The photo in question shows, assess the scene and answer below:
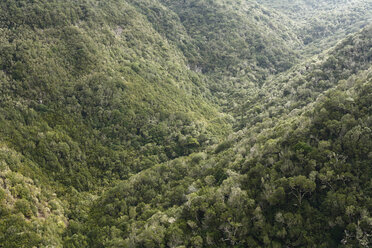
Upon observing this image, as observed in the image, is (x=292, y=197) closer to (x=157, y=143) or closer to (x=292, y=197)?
(x=292, y=197)

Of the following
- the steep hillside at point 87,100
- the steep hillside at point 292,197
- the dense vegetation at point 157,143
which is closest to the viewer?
the steep hillside at point 292,197

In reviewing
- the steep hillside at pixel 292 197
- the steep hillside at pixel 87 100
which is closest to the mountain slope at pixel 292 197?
the steep hillside at pixel 292 197

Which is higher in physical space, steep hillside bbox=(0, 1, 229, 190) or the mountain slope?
the mountain slope

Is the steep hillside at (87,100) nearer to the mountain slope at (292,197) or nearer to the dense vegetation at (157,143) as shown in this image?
the dense vegetation at (157,143)

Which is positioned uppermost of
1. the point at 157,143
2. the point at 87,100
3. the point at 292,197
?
the point at 292,197

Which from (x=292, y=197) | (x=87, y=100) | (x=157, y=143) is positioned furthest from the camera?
(x=157, y=143)

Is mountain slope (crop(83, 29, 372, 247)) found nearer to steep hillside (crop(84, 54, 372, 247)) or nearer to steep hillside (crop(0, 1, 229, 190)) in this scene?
steep hillside (crop(84, 54, 372, 247))

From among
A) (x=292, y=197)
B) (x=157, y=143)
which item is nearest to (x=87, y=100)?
(x=157, y=143)

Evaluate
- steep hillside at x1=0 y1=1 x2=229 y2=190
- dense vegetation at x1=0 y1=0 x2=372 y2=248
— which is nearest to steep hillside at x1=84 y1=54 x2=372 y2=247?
dense vegetation at x1=0 y1=0 x2=372 y2=248
